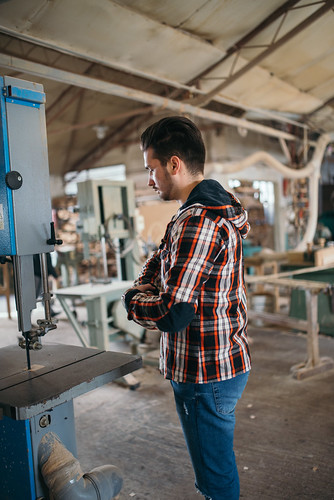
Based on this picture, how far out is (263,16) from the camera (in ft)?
13.7

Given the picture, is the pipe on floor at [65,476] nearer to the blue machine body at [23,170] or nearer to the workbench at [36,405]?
the workbench at [36,405]

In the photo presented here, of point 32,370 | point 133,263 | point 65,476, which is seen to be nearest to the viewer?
point 65,476

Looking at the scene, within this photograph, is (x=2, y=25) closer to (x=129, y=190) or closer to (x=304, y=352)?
(x=129, y=190)

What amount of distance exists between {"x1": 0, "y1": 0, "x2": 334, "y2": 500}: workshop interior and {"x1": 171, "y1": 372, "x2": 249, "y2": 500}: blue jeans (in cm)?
25

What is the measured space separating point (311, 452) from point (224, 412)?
128 centimetres

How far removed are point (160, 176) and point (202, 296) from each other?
35 cm

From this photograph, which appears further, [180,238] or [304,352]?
[304,352]

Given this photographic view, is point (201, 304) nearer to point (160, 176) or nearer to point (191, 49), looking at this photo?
point (160, 176)

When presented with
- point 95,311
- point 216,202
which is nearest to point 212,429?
point 216,202

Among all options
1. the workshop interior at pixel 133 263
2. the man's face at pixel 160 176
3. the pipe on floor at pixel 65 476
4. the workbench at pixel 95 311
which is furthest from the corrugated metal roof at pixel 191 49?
the pipe on floor at pixel 65 476

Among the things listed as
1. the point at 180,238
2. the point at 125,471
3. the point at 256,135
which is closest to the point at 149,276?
the point at 180,238

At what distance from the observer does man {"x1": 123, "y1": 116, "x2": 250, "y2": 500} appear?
111 cm

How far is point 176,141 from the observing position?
3.92ft

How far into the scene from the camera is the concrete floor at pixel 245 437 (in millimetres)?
1985
